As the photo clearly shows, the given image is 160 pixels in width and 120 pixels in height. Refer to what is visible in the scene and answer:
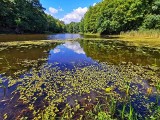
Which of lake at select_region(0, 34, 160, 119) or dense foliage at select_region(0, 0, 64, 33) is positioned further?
dense foliage at select_region(0, 0, 64, 33)

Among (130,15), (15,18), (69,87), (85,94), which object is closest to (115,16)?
(130,15)

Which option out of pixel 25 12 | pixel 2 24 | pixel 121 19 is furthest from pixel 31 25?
pixel 121 19

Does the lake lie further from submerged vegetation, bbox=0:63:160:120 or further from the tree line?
the tree line

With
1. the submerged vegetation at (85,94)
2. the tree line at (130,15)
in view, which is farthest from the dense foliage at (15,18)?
the submerged vegetation at (85,94)

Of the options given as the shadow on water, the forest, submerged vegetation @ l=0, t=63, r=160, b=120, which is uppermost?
the forest

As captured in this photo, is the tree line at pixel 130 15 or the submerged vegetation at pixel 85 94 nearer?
the submerged vegetation at pixel 85 94

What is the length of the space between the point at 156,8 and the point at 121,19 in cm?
838

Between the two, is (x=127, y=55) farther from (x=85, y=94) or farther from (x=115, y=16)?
(x=115, y=16)

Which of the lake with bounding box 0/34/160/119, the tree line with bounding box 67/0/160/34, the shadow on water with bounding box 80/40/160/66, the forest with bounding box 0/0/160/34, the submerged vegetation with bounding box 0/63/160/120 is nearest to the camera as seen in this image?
the submerged vegetation with bounding box 0/63/160/120

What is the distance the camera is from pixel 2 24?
128ft

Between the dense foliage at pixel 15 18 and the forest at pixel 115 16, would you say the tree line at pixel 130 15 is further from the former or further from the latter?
the dense foliage at pixel 15 18

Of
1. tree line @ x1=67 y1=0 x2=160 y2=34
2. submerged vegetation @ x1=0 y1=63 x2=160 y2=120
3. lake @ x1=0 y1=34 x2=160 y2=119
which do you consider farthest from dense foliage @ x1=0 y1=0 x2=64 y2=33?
submerged vegetation @ x1=0 y1=63 x2=160 y2=120

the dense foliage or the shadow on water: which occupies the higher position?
→ the dense foliage

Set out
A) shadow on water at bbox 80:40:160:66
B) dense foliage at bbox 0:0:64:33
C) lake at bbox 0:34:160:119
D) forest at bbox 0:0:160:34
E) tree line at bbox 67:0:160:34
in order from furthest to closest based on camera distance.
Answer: dense foliage at bbox 0:0:64:33, forest at bbox 0:0:160:34, tree line at bbox 67:0:160:34, shadow on water at bbox 80:40:160:66, lake at bbox 0:34:160:119
